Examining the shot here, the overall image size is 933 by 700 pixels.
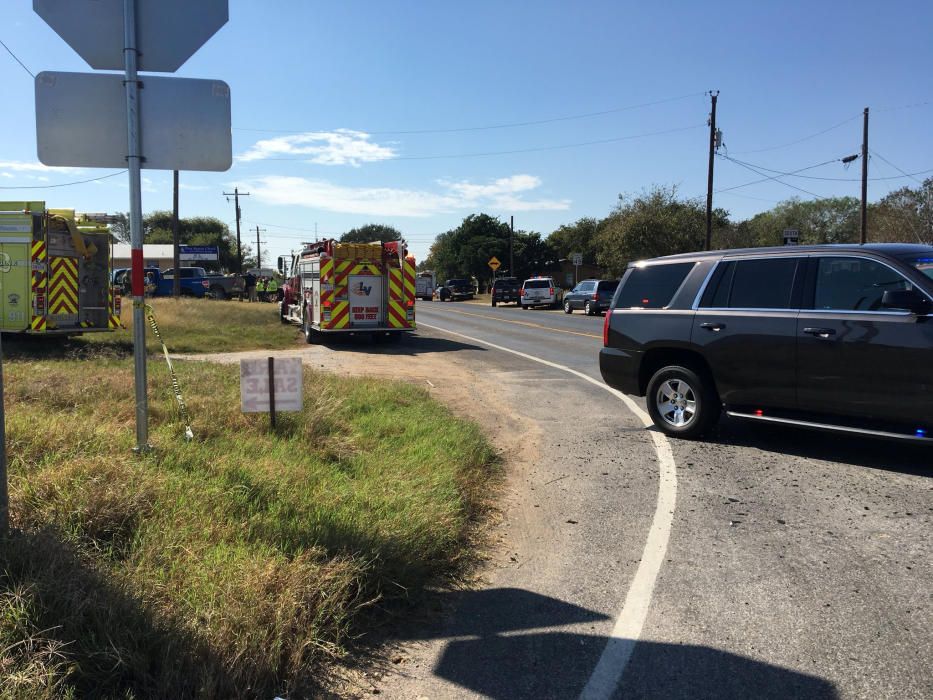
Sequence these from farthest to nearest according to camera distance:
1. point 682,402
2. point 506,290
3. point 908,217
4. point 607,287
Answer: point 506,290 → point 908,217 → point 607,287 → point 682,402

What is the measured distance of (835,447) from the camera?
7066 millimetres

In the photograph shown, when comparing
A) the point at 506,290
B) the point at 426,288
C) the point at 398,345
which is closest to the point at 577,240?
the point at 426,288

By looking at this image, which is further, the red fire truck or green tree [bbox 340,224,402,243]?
green tree [bbox 340,224,402,243]

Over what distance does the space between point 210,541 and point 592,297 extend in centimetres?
2965

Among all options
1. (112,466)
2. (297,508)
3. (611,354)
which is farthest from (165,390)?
(611,354)

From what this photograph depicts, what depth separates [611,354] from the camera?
8.25m

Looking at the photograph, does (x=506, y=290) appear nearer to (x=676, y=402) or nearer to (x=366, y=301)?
(x=366, y=301)

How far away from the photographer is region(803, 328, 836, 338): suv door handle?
6364 millimetres

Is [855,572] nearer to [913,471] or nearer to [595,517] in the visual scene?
[595,517]

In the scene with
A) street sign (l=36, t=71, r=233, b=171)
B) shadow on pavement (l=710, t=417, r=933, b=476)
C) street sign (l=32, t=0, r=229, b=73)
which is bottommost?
shadow on pavement (l=710, t=417, r=933, b=476)

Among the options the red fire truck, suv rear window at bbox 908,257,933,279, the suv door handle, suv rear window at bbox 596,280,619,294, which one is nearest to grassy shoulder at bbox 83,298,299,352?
the red fire truck

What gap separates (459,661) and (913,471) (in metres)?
4.85

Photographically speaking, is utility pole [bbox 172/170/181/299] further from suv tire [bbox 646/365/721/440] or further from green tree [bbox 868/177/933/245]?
green tree [bbox 868/177/933/245]

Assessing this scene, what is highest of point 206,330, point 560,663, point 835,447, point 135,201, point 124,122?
point 124,122
